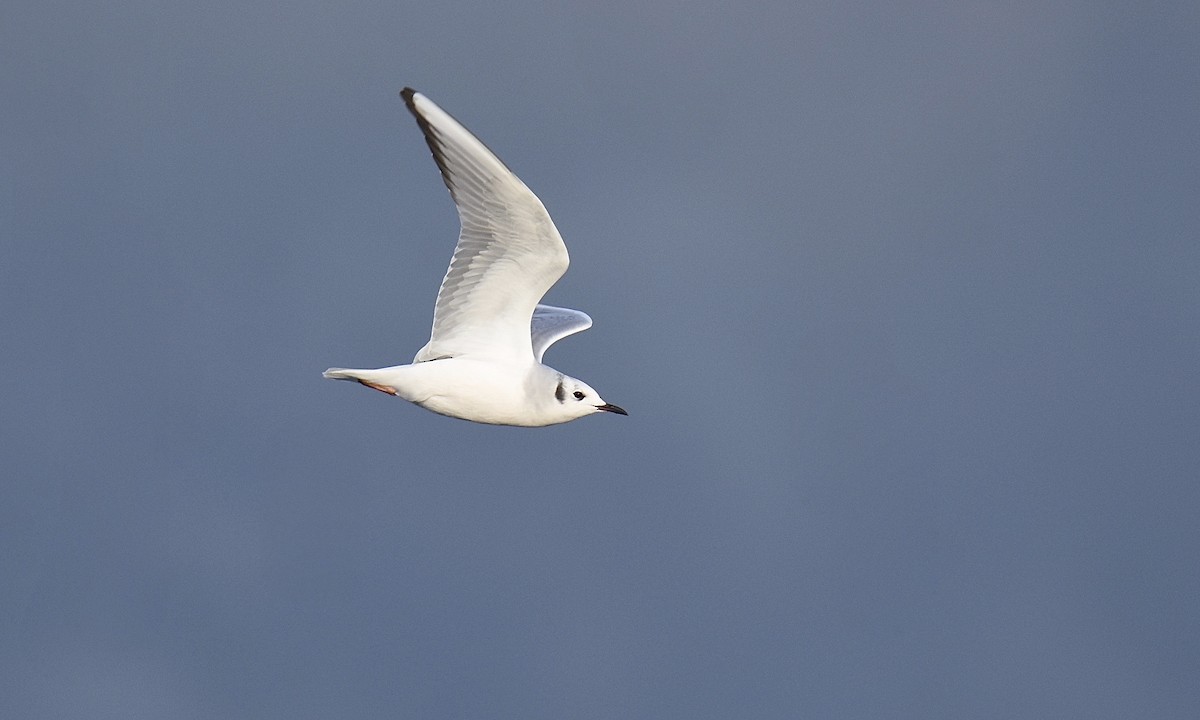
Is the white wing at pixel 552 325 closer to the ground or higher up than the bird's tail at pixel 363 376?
higher up

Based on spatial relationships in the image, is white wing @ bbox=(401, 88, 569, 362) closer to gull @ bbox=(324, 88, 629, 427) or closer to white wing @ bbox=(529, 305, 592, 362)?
gull @ bbox=(324, 88, 629, 427)

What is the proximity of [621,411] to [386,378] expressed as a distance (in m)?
2.10

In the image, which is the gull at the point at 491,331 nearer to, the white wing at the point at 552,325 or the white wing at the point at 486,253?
the white wing at the point at 486,253

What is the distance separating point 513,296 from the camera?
14766 millimetres

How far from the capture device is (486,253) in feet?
47.3

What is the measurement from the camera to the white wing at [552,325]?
16.9m

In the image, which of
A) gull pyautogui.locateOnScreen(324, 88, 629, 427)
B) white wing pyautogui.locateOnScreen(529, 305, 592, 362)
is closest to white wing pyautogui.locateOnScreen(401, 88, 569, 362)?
gull pyautogui.locateOnScreen(324, 88, 629, 427)

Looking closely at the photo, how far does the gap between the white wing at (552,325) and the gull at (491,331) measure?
4.60 feet

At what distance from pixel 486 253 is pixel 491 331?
0.84 metres

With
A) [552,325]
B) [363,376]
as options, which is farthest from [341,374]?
[552,325]

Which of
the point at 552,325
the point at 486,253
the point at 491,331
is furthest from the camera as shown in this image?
the point at 552,325

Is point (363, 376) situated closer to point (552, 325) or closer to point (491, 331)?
point (491, 331)

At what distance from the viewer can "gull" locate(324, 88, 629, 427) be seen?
46.1 feet

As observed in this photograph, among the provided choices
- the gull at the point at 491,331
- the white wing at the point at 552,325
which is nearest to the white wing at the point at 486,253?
the gull at the point at 491,331
